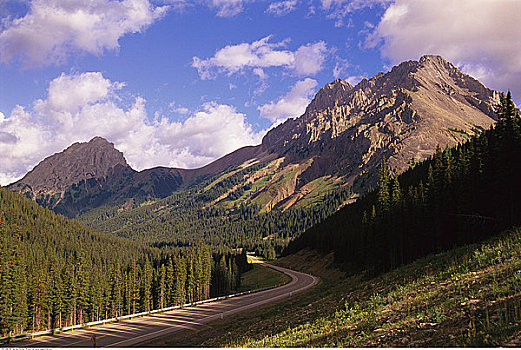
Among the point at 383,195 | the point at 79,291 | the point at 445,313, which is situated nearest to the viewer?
the point at 445,313

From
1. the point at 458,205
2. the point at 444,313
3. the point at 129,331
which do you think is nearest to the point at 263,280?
the point at 129,331

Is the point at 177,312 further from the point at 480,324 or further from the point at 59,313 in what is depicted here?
the point at 480,324

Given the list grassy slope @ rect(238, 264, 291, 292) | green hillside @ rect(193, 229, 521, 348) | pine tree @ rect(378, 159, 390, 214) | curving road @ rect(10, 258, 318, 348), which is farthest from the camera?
grassy slope @ rect(238, 264, 291, 292)

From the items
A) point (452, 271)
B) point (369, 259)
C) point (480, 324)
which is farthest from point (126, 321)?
point (480, 324)

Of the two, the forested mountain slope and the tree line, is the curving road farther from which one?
the tree line

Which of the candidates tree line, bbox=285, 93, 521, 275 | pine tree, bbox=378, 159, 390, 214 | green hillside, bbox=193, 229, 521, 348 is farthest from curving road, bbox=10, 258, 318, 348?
pine tree, bbox=378, 159, 390, 214

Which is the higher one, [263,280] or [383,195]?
[383,195]

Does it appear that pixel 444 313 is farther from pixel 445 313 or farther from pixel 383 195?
pixel 383 195

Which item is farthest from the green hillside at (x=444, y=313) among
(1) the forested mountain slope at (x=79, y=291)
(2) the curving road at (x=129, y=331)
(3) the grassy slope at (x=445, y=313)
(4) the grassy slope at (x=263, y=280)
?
(4) the grassy slope at (x=263, y=280)

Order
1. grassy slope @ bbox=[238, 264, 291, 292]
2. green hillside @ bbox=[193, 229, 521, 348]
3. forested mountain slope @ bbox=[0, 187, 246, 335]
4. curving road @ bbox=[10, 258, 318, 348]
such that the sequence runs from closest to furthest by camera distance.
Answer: green hillside @ bbox=[193, 229, 521, 348], curving road @ bbox=[10, 258, 318, 348], forested mountain slope @ bbox=[0, 187, 246, 335], grassy slope @ bbox=[238, 264, 291, 292]

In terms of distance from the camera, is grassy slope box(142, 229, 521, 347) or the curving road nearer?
grassy slope box(142, 229, 521, 347)

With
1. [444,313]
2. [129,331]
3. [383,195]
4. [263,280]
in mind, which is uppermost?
[383,195]

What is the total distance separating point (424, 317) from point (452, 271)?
1119cm

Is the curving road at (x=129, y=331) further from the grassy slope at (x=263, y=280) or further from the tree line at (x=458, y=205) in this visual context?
the grassy slope at (x=263, y=280)
